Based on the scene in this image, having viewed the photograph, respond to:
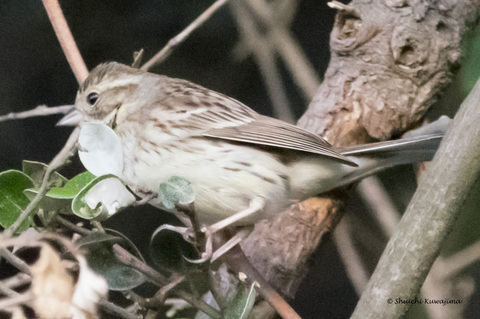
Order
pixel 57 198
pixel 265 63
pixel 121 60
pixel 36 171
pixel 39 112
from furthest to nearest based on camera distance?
pixel 265 63 → pixel 121 60 → pixel 39 112 → pixel 36 171 → pixel 57 198

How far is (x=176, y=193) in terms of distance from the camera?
66 cm

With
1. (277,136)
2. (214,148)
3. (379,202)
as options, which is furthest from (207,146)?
(379,202)

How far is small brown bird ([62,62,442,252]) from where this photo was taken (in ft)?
2.94

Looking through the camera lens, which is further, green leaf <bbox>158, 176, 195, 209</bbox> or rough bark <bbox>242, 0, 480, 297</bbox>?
rough bark <bbox>242, 0, 480, 297</bbox>

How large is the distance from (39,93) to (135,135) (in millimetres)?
419

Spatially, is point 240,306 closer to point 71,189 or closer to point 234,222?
point 234,222

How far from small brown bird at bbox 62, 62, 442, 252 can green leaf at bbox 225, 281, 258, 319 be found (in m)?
0.14

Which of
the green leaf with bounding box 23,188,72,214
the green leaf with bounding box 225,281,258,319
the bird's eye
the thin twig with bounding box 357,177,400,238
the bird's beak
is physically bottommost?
the thin twig with bounding box 357,177,400,238

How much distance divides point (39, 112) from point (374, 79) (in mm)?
792

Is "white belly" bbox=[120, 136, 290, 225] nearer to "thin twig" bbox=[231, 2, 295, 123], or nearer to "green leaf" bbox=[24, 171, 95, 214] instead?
"green leaf" bbox=[24, 171, 95, 214]

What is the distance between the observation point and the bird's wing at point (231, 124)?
3.12ft

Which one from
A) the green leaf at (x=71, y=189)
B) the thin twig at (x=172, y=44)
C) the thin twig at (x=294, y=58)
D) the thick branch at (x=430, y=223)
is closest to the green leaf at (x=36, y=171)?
the green leaf at (x=71, y=189)

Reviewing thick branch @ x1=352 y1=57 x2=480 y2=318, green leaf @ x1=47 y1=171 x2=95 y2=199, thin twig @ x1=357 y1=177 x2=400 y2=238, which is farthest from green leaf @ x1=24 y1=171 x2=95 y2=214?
thin twig @ x1=357 y1=177 x2=400 y2=238

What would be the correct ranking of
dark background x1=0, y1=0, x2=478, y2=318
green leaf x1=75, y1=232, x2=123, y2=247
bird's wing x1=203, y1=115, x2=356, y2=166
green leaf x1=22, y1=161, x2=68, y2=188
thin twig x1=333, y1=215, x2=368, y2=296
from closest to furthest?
green leaf x1=75, y1=232, x2=123, y2=247
green leaf x1=22, y1=161, x2=68, y2=188
bird's wing x1=203, y1=115, x2=356, y2=166
dark background x1=0, y1=0, x2=478, y2=318
thin twig x1=333, y1=215, x2=368, y2=296
